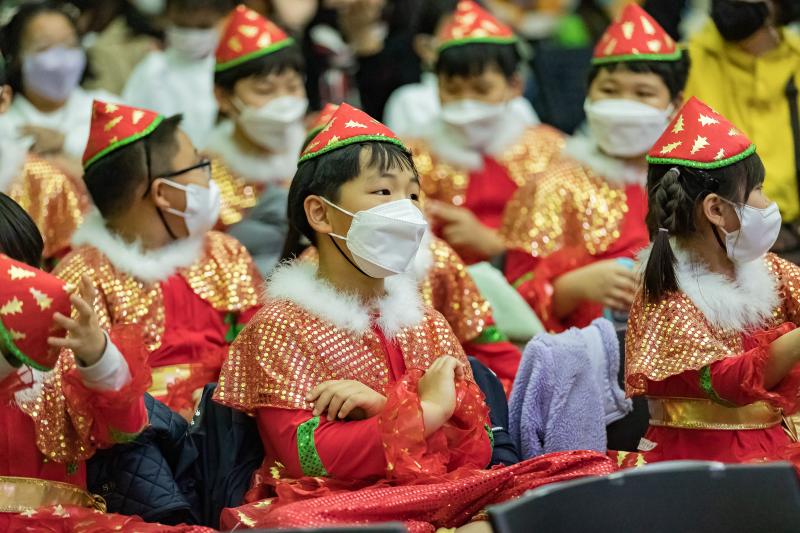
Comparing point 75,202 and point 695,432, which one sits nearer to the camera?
point 695,432

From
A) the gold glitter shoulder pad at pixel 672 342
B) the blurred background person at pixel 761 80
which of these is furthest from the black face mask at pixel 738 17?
the gold glitter shoulder pad at pixel 672 342

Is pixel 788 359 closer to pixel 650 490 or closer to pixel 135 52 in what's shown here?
pixel 650 490

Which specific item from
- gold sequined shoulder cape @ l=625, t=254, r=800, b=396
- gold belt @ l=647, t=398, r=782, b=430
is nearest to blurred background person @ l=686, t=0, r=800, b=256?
gold sequined shoulder cape @ l=625, t=254, r=800, b=396

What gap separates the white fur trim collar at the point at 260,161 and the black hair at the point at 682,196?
2.03 metres

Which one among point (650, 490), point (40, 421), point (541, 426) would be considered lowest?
point (541, 426)

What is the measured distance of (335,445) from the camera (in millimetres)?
2918

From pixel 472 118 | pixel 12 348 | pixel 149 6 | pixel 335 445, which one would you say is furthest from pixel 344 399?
pixel 149 6

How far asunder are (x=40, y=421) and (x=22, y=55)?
2582 millimetres

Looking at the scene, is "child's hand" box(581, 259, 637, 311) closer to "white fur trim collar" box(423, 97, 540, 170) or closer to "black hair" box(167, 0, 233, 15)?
"white fur trim collar" box(423, 97, 540, 170)

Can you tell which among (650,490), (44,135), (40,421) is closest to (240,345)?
(40,421)

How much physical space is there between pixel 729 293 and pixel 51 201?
256 centimetres

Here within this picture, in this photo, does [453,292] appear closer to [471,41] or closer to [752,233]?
[752,233]

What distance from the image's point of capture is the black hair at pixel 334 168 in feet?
10.5

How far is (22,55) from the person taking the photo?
5.12m
